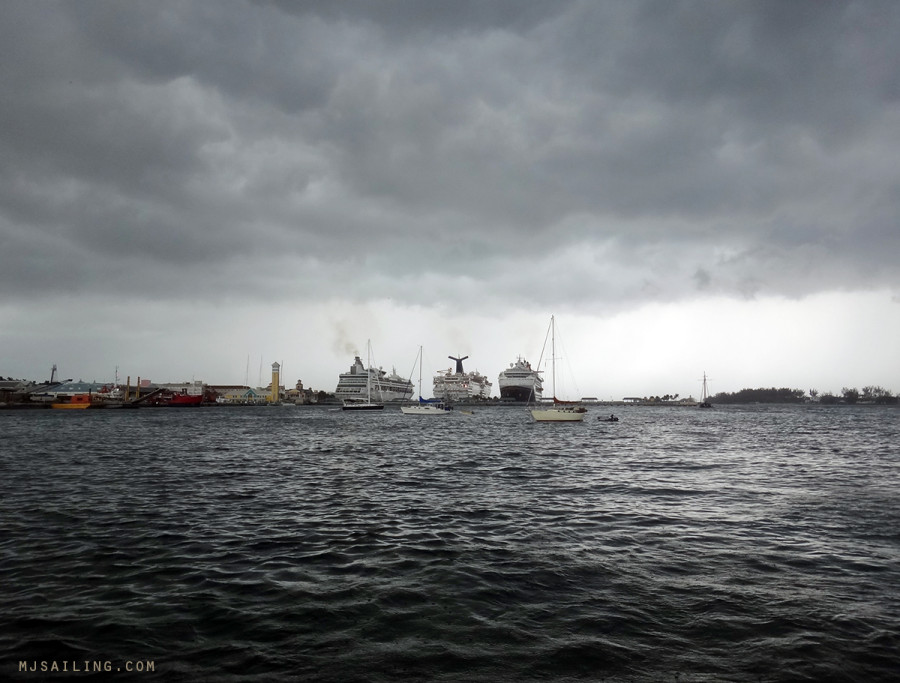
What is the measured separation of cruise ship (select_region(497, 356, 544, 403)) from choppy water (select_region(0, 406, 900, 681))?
154246mm

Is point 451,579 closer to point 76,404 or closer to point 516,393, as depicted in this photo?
point 76,404

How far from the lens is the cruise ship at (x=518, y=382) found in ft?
570

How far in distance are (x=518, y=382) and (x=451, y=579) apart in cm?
16740

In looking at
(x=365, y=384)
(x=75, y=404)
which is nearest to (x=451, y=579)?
(x=75, y=404)

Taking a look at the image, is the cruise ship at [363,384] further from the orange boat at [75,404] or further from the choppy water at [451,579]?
the choppy water at [451,579]

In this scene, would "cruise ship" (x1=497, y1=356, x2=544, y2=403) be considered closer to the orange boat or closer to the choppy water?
the orange boat

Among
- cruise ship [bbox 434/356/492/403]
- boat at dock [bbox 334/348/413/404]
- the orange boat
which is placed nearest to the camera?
the orange boat

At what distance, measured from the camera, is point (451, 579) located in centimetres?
883

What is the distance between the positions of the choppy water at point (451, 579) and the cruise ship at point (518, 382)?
154246mm

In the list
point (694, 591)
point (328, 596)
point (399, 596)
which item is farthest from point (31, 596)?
point (694, 591)

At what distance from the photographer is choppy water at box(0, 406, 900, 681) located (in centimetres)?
598

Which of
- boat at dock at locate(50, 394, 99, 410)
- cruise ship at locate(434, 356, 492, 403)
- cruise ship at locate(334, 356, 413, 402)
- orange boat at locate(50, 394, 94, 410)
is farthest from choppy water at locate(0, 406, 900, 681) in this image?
cruise ship at locate(434, 356, 492, 403)

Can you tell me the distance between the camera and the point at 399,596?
316 inches

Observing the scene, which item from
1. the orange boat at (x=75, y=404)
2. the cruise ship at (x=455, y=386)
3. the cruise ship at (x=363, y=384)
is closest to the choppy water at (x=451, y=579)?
the orange boat at (x=75, y=404)
